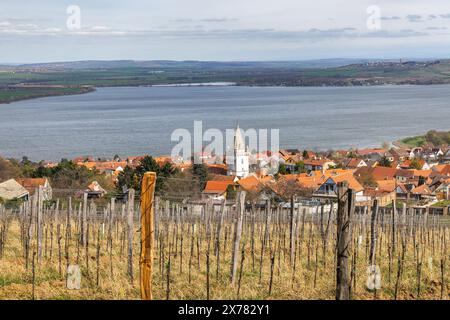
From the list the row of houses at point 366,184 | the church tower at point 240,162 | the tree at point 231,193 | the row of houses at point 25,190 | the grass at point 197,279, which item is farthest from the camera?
the church tower at point 240,162

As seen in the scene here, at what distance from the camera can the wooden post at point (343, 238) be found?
597 centimetres

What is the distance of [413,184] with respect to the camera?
46.0 meters

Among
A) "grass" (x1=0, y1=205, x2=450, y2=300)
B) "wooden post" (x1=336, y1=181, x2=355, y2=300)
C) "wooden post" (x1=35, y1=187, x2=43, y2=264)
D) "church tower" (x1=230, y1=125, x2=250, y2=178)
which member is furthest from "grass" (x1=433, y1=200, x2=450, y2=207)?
"wooden post" (x1=336, y1=181, x2=355, y2=300)

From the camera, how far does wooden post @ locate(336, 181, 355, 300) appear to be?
5.97m

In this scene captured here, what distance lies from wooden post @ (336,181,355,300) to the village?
772 inches

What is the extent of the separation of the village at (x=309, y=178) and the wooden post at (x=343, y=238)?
1960 cm

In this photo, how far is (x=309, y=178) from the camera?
4228 centimetres

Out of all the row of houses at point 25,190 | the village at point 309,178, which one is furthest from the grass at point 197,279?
the row of houses at point 25,190

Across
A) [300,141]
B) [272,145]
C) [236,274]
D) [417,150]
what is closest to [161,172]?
[236,274]

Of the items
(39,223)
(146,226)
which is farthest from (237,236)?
(146,226)

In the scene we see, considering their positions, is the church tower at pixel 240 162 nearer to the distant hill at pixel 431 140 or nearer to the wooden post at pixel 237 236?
the distant hill at pixel 431 140

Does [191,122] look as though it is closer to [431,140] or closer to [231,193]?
[431,140]

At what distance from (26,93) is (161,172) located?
161124 millimetres

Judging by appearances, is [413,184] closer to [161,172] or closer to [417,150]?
[161,172]
